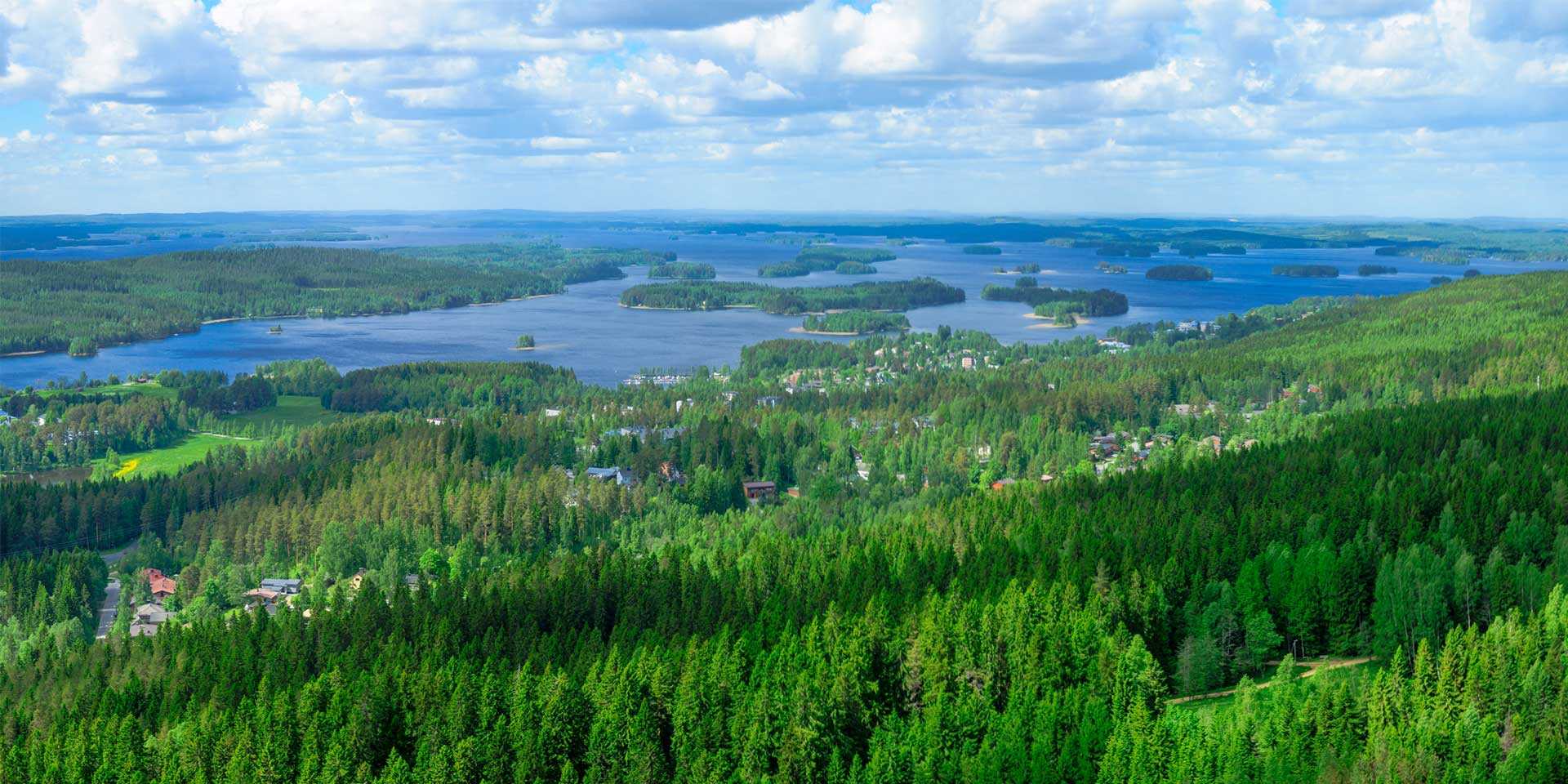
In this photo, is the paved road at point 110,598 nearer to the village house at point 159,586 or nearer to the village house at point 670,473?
the village house at point 159,586

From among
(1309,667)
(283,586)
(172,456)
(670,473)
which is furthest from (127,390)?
(1309,667)

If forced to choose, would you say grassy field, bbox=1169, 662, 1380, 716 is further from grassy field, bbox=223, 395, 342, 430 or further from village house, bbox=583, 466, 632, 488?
grassy field, bbox=223, 395, 342, 430

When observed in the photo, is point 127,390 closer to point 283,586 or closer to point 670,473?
point 670,473

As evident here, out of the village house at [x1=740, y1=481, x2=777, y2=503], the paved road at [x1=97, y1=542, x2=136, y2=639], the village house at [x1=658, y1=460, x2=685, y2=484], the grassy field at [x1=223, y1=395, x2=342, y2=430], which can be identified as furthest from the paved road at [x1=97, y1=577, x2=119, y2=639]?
the grassy field at [x1=223, y1=395, x2=342, y2=430]

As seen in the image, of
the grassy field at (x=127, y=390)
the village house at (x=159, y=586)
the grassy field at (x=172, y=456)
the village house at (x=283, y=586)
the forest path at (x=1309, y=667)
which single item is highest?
the forest path at (x=1309, y=667)

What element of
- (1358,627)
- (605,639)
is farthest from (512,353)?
(1358,627)

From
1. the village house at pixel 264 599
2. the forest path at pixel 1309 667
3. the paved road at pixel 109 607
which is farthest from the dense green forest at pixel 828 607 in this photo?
the paved road at pixel 109 607
